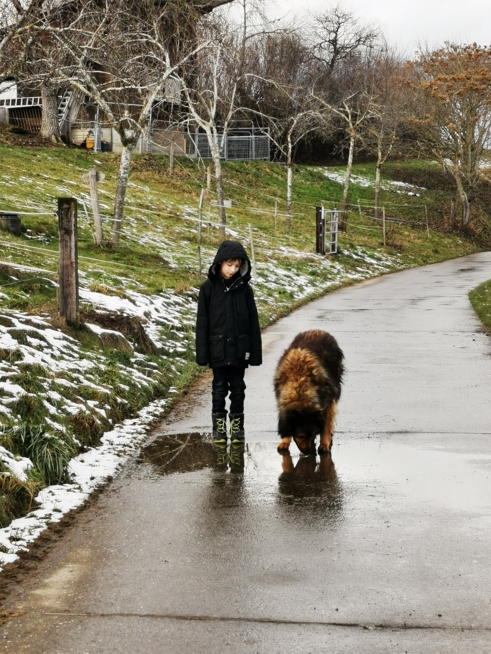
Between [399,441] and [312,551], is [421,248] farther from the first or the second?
[312,551]

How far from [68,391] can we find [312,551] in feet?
13.2

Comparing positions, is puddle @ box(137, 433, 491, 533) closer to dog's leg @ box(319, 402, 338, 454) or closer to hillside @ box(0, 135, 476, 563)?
dog's leg @ box(319, 402, 338, 454)

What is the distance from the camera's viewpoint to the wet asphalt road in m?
4.11

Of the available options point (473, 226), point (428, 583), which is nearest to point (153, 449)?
point (428, 583)

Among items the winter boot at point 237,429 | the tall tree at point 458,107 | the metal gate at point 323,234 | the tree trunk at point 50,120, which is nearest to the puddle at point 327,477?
the winter boot at point 237,429

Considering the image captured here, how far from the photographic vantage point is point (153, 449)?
7891 millimetres

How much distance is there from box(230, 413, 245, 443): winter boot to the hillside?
0.91 metres

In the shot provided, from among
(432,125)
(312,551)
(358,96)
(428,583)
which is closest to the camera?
(428,583)

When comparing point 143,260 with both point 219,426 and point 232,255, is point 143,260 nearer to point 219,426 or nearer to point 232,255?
point 219,426

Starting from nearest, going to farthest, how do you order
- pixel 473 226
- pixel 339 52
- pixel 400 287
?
pixel 400 287 → pixel 473 226 → pixel 339 52

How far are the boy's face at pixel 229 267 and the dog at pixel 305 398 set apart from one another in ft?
2.90

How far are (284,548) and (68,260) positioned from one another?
6.00 m

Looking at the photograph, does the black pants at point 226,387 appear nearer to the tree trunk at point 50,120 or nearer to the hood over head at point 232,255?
the hood over head at point 232,255

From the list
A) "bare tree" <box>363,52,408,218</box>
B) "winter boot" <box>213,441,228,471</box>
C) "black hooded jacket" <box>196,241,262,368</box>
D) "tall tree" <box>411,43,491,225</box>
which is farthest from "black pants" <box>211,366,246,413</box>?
"tall tree" <box>411,43,491,225</box>
